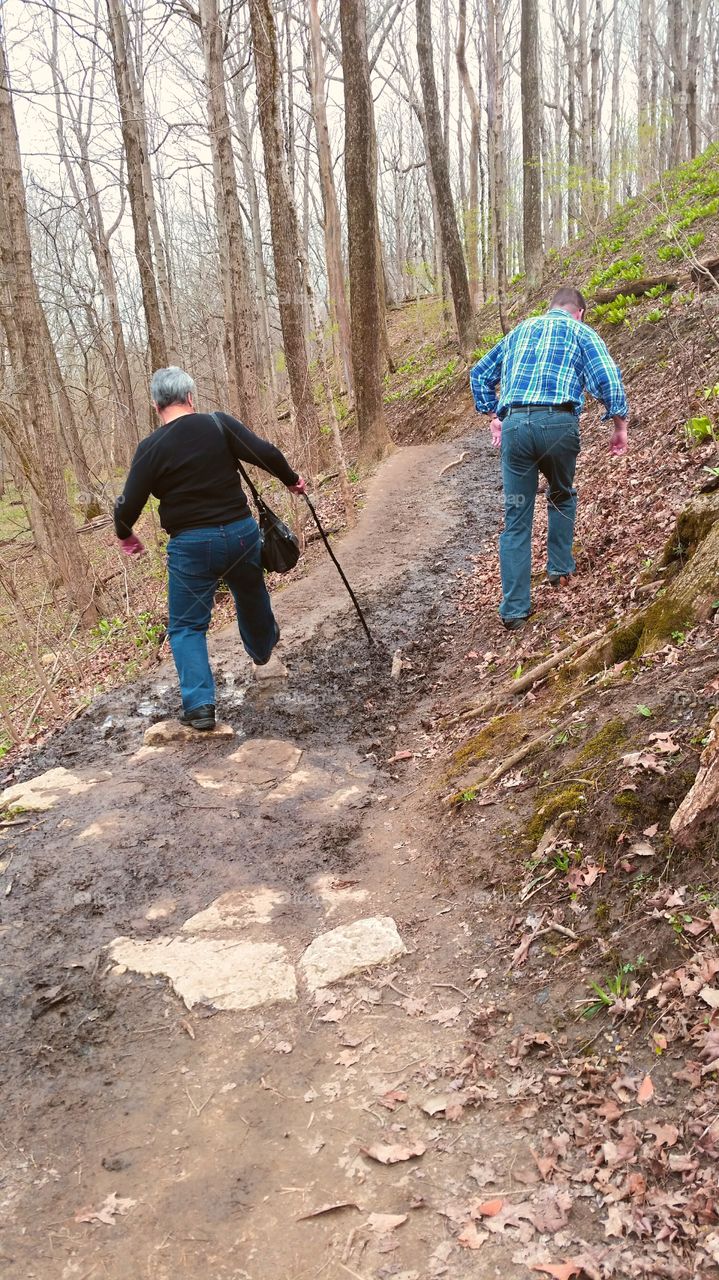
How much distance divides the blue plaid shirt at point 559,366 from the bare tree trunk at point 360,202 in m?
6.75

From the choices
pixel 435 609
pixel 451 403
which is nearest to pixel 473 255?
pixel 451 403

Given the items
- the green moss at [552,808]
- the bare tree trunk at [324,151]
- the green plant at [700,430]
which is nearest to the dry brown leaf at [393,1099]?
the green moss at [552,808]

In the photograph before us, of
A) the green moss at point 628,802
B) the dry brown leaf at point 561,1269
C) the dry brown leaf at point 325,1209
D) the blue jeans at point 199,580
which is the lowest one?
the dry brown leaf at point 325,1209

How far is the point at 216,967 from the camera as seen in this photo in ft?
10.1

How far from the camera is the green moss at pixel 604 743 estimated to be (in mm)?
3168

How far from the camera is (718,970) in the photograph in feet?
7.07

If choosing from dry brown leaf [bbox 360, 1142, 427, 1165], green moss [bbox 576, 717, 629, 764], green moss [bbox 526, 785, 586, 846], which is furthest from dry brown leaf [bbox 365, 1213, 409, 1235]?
green moss [bbox 576, 717, 629, 764]

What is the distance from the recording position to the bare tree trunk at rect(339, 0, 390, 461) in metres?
10.8

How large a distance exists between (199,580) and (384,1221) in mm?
3920

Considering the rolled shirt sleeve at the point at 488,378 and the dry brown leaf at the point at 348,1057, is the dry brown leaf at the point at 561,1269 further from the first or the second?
the rolled shirt sleeve at the point at 488,378

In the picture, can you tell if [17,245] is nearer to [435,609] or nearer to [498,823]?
[435,609]

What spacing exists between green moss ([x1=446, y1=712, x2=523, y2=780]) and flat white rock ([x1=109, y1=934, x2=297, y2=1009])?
144cm

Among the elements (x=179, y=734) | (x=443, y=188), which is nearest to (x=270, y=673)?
(x=179, y=734)

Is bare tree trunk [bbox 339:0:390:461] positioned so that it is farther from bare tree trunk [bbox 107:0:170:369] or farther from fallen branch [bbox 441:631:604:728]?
fallen branch [bbox 441:631:604:728]
